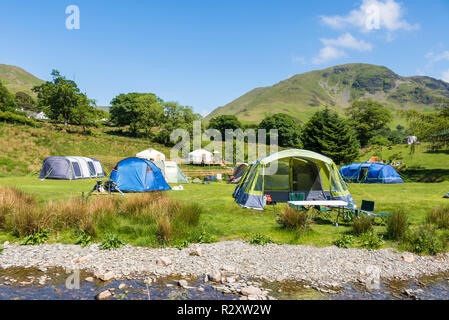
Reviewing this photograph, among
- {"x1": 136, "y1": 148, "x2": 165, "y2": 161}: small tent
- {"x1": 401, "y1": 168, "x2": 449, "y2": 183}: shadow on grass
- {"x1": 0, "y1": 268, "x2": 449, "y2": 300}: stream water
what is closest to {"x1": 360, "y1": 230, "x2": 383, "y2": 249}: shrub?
{"x1": 0, "y1": 268, "x2": 449, "y2": 300}: stream water

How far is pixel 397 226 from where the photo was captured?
7.32 m

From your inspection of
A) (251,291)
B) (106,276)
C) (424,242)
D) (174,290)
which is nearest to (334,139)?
(424,242)

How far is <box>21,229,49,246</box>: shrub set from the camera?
6933 millimetres

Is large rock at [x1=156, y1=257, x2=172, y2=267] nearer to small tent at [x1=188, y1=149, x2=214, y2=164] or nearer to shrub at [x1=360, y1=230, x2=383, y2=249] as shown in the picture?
shrub at [x1=360, y1=230, x2=383, y2=249]

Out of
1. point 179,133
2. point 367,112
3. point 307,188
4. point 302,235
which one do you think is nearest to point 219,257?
point 302,235

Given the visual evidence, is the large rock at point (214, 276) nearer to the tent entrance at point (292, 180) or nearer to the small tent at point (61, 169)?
the tent entrance at point (292, 180)

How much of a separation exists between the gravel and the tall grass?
62cm

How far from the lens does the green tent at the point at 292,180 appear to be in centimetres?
1037

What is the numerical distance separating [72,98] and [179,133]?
18.3m

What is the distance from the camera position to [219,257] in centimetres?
623

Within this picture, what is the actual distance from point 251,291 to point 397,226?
15.9 feet

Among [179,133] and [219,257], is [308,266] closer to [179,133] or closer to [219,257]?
[219,257]

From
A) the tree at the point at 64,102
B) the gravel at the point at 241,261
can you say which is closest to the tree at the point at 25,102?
the tree at the point at 64,102

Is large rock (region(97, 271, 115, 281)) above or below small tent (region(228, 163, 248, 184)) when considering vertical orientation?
below
